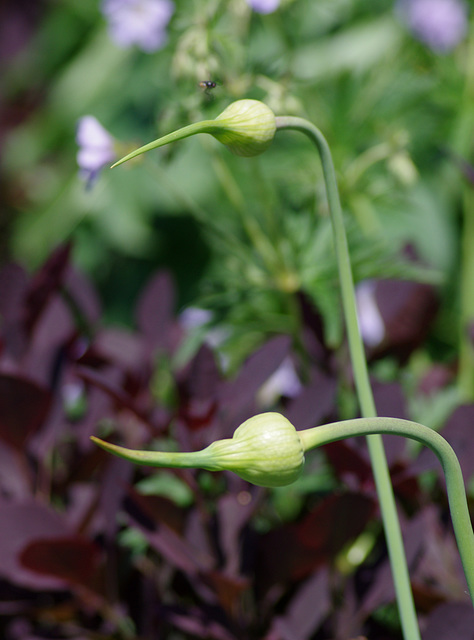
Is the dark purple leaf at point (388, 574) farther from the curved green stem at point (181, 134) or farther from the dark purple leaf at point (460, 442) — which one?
the curved green stem at point (181, 134)

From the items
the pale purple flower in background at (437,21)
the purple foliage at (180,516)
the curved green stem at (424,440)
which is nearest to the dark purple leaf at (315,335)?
the purple foliage at (180,516)

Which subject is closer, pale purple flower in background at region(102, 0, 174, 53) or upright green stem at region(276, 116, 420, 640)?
upright green stem at region(276, 116, 420, 640)

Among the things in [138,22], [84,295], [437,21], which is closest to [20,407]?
[84,295]

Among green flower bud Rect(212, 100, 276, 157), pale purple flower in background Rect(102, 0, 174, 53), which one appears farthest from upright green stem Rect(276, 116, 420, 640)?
pale purple flower in background Rect(102, 0, 174, 53)

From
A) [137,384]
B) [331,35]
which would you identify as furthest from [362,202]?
[331,35]

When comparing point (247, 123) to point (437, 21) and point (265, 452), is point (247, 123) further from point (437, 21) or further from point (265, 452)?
point (437, 21)

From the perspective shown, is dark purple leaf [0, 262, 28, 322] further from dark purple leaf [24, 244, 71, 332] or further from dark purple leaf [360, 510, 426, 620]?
dark purple leaf [360, 510, 426, 620]
